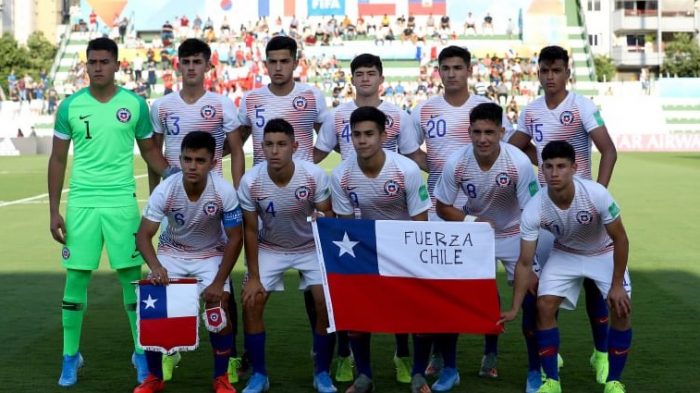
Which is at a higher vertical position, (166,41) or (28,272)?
(166,41)

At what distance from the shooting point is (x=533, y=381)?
7164 millimetres

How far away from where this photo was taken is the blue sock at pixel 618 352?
274 inches

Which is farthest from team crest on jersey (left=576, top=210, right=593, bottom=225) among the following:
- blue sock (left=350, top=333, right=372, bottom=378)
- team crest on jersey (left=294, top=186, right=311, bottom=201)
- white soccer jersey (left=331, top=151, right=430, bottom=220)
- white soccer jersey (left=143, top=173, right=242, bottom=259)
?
white soccer jersey (left=143, top=173, right=242, bottom=259)

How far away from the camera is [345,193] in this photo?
7316mm

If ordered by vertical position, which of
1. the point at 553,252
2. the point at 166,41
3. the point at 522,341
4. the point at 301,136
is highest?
the point at 166,41

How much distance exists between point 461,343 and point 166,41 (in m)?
50.3

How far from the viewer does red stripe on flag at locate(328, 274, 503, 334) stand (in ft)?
23.0

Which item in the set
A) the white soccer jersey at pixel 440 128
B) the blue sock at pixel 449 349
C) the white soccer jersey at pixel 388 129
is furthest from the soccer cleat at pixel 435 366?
the white soccer jersey at pixel 388 129

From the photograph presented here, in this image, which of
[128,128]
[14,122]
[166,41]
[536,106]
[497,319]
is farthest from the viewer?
[166,41]

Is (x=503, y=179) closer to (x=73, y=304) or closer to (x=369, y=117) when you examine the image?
(x=369, y=117)

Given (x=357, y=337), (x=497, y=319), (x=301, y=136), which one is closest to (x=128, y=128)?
(x=301, y=136)

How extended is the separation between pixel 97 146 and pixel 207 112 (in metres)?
0.95

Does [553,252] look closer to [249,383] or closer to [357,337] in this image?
[357,337]

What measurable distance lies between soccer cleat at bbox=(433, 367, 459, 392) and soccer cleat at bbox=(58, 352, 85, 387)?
2.26 metres
